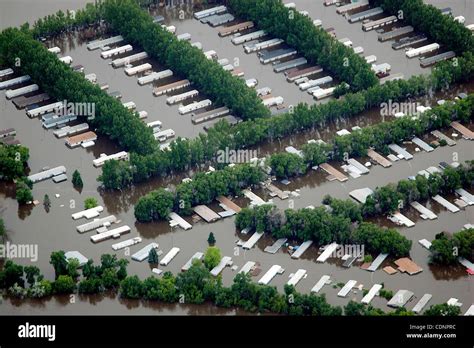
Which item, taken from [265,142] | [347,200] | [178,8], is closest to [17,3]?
[178,8]

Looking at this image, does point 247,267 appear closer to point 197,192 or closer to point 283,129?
point 197,192

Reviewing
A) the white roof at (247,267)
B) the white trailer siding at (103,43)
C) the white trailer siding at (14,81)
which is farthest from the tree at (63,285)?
the white trailer siding at (103,43)

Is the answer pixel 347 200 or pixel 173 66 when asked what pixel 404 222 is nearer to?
pixel 347 200

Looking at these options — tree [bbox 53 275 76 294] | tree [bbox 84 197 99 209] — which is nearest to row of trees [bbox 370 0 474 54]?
tree [bbox 84 197 99 209]

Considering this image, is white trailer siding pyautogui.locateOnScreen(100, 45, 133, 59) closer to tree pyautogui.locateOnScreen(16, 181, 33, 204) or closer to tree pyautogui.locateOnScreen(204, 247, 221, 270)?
tree pyautogui.locateOnScreen(16, 181, 33, 204)

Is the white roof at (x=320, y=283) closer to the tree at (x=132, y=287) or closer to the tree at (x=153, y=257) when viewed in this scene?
the tree at (x=153, y=257)

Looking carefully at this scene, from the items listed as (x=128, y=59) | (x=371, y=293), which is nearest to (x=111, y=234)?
(x=371, y=293)
